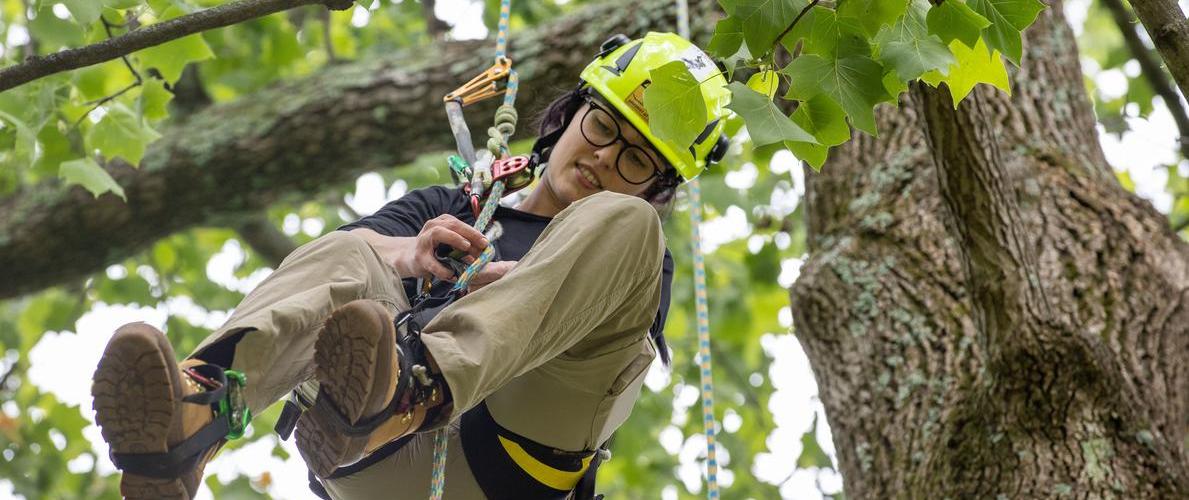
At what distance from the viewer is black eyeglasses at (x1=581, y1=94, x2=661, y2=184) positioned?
3275 millimetres

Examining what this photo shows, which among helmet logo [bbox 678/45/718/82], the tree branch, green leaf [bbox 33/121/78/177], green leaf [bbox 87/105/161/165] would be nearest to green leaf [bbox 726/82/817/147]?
helmet logo [bbox 678/45/718/82]

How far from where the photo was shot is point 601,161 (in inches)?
128

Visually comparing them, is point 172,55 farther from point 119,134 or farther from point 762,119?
point 762,119

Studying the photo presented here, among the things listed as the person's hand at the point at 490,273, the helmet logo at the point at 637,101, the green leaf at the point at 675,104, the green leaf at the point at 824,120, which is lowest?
the helmet logo at the point at 637,101

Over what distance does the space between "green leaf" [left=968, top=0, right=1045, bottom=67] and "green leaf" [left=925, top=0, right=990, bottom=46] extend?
0.16ft

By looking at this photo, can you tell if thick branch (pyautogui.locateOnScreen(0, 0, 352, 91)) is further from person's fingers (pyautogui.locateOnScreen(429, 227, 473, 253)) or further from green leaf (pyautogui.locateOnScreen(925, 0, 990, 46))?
green leaf (pyautogui.locateOnScreen(925, 0, 990, 46))

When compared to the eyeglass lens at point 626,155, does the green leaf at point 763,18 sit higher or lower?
higher

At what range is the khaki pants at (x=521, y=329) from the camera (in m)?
2.23

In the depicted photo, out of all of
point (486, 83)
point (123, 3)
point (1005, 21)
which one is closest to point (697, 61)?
point (486, 83)

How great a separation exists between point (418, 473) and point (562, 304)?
573 mm

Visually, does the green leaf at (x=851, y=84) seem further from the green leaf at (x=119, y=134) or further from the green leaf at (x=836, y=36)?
the green leaf at (x=119, y=134)

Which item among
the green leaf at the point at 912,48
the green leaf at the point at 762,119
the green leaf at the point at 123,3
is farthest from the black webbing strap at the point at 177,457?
the green leaf at the point at 123,3

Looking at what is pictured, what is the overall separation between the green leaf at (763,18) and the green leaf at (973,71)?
15.5 inches

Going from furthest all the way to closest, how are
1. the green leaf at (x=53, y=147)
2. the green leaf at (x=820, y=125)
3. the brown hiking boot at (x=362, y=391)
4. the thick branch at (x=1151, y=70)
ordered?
the thick branch at (x=1151, y=70) → the green leaf at (x=53, y=147) → the green leaf at (x=820, y=125) → the brown hiking boot at (x=362, y=391)
